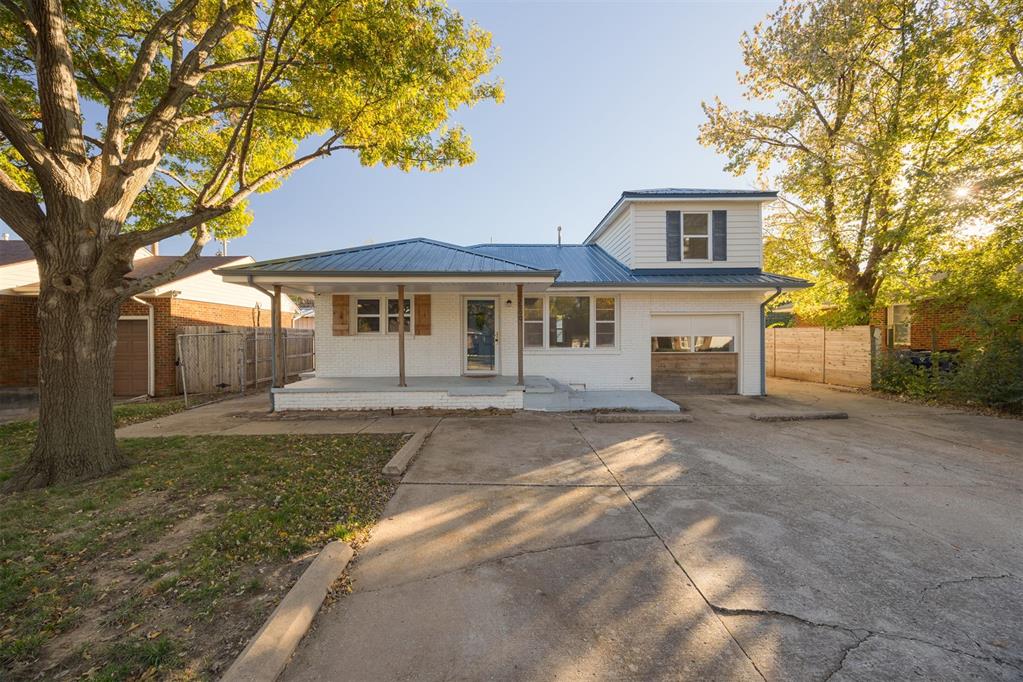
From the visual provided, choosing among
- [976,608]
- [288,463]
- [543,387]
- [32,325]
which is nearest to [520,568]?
[976,608]

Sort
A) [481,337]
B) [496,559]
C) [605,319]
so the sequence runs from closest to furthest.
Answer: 1. [496,559]
2. [481,337]
3. [605,319]

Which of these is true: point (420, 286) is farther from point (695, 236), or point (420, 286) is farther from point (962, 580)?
point (962, 580)

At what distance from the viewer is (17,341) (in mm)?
12320

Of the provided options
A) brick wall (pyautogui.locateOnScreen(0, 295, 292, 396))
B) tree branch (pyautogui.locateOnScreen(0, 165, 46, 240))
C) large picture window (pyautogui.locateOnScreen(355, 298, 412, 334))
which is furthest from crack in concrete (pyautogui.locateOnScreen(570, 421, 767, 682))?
brick wall (pyautogui.locateOnScreen(0, 295, 292, 396))

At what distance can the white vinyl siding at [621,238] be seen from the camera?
12.2 m

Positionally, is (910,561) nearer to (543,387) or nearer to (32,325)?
(543,387)

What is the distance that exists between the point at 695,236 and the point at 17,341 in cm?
2083

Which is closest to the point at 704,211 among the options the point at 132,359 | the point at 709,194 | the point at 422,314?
the point at 709,194

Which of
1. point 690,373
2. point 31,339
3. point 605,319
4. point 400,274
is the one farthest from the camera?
point 31,339

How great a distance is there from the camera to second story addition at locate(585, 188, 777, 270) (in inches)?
465

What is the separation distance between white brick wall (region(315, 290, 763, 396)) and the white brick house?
1.1 inches

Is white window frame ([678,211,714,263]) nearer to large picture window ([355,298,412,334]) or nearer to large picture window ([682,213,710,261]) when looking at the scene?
large picture window ([682,213,710,261])

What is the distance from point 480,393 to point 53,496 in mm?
6461

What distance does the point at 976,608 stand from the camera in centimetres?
268
